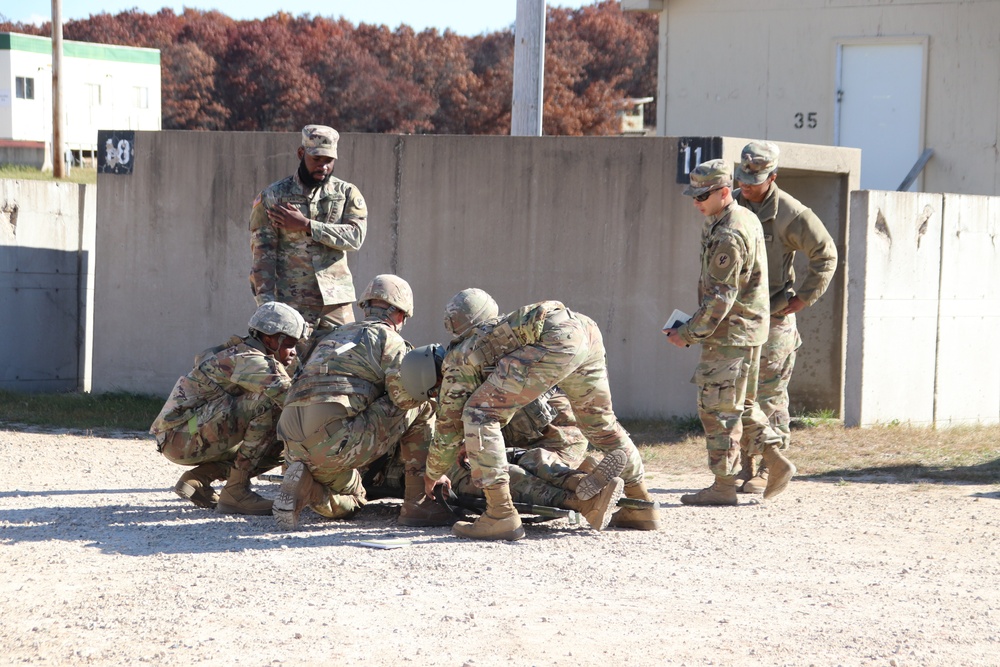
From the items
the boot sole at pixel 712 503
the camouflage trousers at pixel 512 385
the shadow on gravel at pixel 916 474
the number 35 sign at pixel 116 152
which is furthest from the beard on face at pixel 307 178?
the number 35 sign at pixel 116 152

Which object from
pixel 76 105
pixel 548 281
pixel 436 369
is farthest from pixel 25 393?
pixel 76 105

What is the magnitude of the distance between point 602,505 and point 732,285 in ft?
4.89

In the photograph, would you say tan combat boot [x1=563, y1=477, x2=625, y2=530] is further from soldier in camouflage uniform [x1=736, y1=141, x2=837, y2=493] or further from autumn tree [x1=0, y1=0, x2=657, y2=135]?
autumn tree [x1=0, y1=0, x2=657, y2=135]

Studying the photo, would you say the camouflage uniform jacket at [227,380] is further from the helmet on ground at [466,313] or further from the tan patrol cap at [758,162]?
the tan patrol cap at [758,162]

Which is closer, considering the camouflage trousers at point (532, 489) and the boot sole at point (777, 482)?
the camouflage trousers at point (532, 489)

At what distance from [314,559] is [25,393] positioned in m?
6.96

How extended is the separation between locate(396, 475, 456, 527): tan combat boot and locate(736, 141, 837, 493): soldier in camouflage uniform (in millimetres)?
2020

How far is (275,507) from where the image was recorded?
6.12 metres

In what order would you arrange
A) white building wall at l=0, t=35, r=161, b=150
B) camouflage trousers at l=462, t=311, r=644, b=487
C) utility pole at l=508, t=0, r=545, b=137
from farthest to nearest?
white building wall at l=0, t=35, r=161, b=150, utility pole at l=508, t=0, r=545, b=137, camouflage trousers at l=462, t=311, r=644, b=487

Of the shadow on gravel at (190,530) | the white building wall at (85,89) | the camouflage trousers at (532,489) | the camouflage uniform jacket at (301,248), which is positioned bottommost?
the shadow on gravel at (190,530)

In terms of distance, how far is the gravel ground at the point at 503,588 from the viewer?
14.2ft

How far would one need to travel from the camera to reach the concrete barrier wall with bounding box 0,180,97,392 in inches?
464

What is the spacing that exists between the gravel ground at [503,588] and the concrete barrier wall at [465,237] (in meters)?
3.13

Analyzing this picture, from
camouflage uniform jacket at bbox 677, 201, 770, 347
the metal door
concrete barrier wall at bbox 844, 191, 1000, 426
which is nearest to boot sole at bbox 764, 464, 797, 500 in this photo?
camouflage uniform jacket at bbox 677, 201, 770, 347
